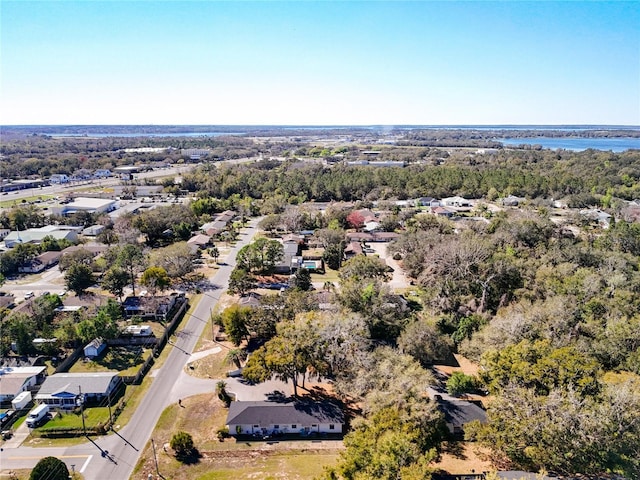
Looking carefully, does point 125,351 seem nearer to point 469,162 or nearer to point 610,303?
point 610,303

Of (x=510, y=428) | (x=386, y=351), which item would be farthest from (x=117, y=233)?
(x=510, y=428)

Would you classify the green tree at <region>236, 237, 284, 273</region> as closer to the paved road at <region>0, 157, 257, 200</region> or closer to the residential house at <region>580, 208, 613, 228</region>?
the residential house at <region>580, 208, 613, 228</region>

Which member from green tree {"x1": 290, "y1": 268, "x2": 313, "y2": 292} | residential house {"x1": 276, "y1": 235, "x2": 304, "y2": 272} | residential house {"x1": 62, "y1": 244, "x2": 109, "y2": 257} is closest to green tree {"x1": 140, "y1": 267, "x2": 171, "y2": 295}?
green tree {"x1": 290, "y1": 268, "x2": 313, "y2": 292}

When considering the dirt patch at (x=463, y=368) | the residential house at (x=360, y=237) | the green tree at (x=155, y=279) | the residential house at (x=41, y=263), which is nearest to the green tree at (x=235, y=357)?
the green tree at (x=155, y=279)

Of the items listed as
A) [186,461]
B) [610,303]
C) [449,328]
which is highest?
[610,303]

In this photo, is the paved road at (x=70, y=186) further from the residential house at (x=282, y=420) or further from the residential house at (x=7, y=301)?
the residential house at (x=282, y=420)

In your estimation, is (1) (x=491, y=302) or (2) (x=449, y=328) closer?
(2) (x=449, y=328)

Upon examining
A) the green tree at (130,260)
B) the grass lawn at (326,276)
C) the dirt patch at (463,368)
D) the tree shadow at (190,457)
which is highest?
the green tree at (130,260)
